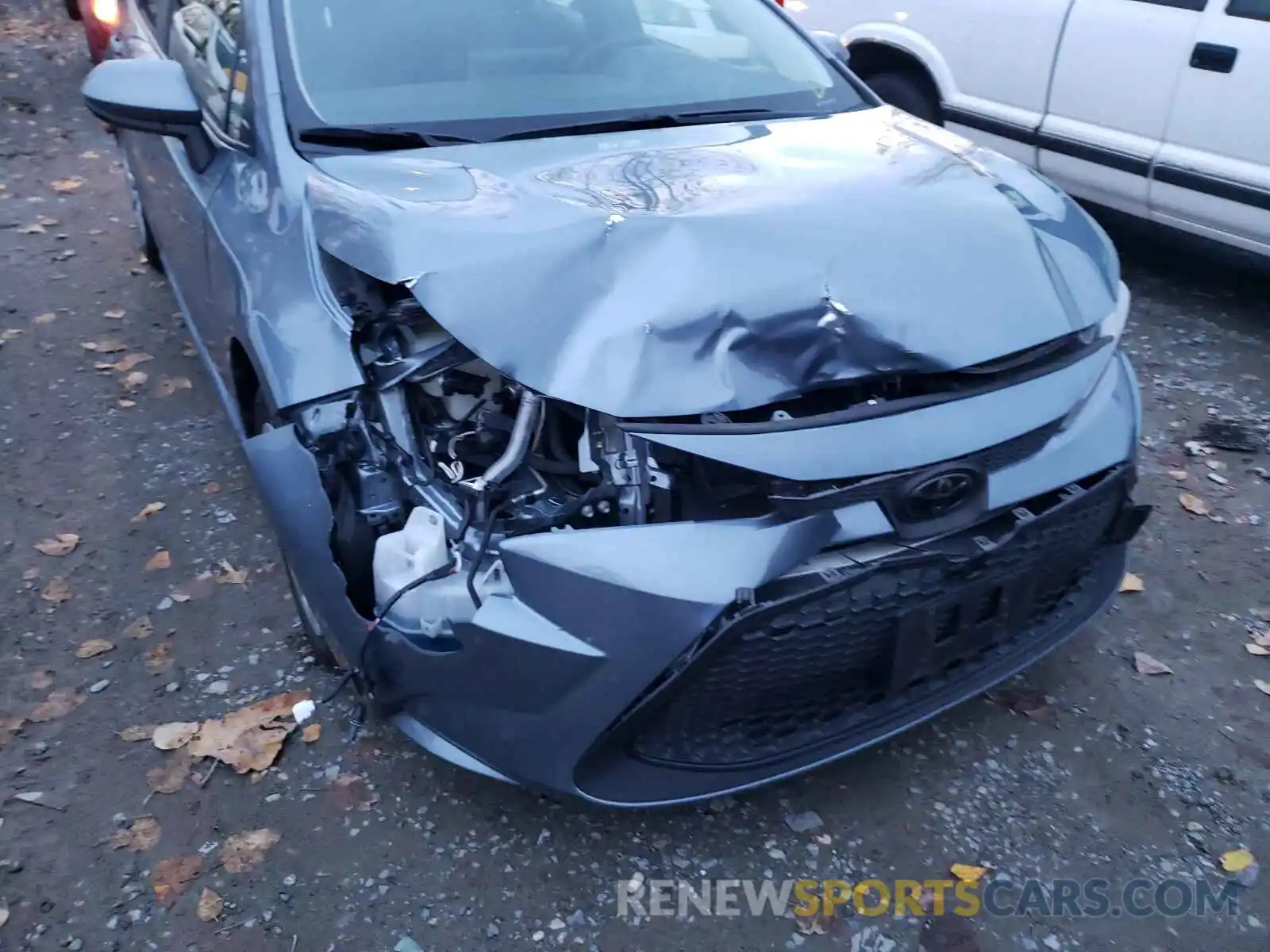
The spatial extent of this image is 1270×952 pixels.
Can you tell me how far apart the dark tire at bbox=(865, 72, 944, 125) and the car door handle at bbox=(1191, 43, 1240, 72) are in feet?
4.24

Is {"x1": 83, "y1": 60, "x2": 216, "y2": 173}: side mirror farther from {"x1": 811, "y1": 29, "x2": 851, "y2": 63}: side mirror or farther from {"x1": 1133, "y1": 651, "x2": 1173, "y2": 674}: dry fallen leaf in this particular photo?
{"x1": 1133, "y1": 651, "x2": 1173, "y2": 674}: dry fallen leaf

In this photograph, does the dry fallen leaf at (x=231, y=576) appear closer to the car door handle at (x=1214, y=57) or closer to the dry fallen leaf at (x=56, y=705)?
the dry fallen leaf at (x=56, y=705)

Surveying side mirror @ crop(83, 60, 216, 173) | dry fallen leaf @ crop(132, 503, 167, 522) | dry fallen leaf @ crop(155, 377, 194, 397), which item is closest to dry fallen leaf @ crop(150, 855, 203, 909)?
dry fallen leaf @ crop(132, 503, 167, 522)

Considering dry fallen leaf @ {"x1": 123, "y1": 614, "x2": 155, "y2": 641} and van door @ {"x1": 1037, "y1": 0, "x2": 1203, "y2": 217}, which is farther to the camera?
van door @ {"x1": 1037, "y1": 0, "x2": 1203, "y2": 217}

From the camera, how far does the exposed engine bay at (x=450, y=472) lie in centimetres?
203

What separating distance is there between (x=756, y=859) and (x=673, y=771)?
416mm

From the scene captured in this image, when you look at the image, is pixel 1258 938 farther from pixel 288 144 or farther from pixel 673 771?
pixel 288 144

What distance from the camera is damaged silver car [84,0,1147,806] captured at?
1.90 metres

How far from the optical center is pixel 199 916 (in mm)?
2174

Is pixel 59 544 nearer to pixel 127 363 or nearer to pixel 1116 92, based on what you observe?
pixel 127 363

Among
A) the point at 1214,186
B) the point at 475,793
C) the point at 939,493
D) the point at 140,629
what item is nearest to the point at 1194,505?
the point at 1214,186

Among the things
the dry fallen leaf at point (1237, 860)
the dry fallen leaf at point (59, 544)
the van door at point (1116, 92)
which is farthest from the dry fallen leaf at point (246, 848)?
the van door at point (1116, 92)

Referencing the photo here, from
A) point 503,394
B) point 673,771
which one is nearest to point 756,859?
point 673,771

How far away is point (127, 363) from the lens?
14.5 ft
